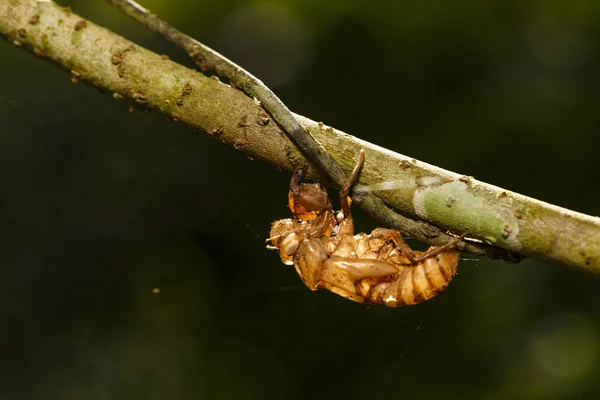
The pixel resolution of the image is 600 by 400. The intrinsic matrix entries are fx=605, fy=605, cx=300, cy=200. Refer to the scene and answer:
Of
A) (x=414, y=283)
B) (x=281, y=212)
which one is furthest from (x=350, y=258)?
(x=281, y=212)

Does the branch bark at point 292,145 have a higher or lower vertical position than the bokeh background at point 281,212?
higher

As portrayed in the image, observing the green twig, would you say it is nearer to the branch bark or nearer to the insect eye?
the branch bark

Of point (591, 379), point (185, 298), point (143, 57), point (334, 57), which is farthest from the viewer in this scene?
point (185, 298)

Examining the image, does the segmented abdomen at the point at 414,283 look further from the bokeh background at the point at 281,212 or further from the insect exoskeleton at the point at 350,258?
the bokeh background at the point at 281,212

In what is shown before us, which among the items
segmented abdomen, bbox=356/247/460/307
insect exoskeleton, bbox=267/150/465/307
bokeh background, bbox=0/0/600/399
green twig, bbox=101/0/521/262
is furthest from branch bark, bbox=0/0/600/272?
bokeh background, bbox=0/0/600/399

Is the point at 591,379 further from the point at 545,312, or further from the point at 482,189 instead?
the point at 482,189

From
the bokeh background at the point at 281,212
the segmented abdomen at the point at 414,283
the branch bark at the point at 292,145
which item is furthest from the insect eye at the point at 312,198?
the bokeh background at the point at 281,212

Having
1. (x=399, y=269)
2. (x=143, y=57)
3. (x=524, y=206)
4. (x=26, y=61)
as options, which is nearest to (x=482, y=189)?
(x=524, y=206)
